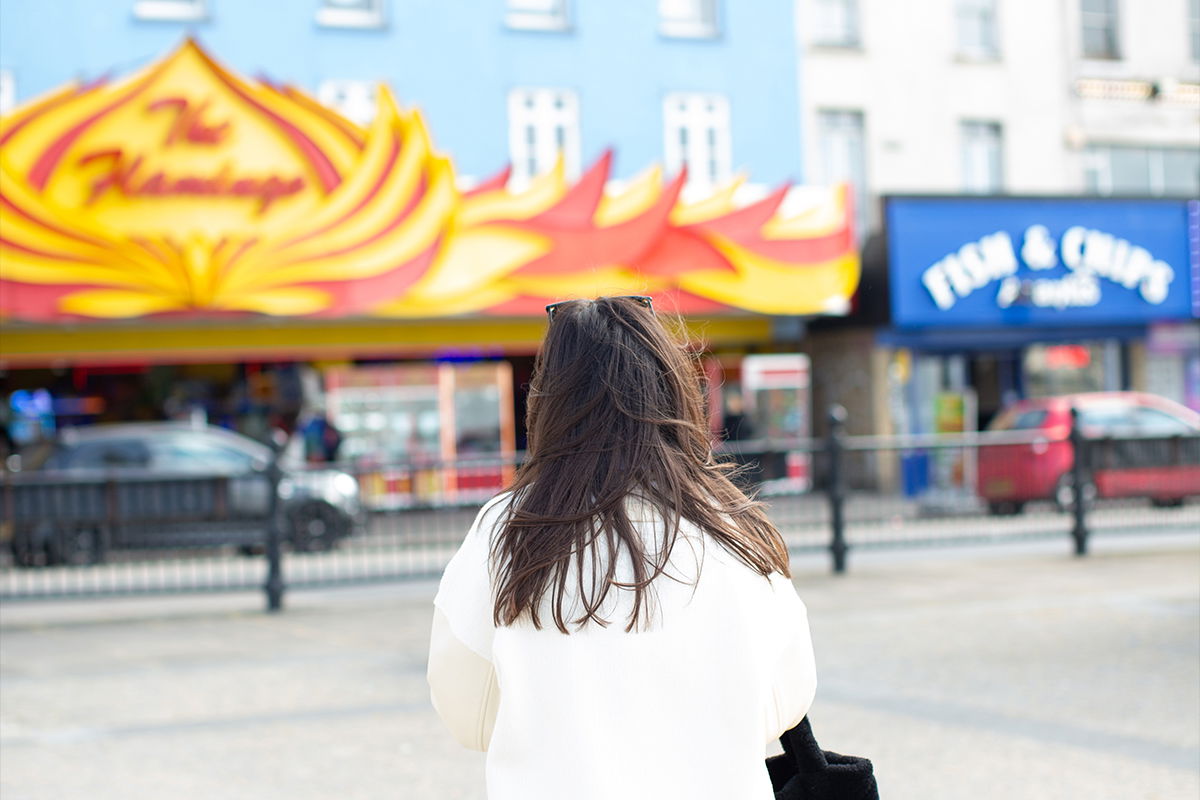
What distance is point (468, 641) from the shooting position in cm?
218

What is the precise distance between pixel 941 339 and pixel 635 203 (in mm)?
5991

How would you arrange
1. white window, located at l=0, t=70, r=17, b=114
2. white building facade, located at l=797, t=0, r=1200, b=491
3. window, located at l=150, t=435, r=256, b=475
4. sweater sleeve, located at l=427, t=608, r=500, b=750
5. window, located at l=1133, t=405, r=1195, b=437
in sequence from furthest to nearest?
white building facade, located at l=797, t=0, r=1200, b=491 < white window, located at l=0, t=70, r=17, b=114 < window, located at l=1133, t=405, r=1195, b=437 < window, located at l=150, t=435, r=256, b=475 < sweater sleeve, located at l=427, t=608, r=500, b=750

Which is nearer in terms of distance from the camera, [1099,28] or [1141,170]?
[1099,28]

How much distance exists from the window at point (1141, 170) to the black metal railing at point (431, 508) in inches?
563

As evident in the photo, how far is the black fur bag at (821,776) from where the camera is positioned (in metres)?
2.21

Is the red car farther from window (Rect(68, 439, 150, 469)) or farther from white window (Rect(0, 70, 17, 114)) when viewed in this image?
white window (Rect(0, 70, 17, 114))

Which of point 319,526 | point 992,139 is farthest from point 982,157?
point 319,526

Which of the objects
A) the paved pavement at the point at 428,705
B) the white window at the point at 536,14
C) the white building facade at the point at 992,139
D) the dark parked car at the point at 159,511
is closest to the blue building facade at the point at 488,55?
the white window at the point at 536,14

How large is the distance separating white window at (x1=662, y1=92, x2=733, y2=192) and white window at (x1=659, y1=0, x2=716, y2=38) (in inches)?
43.0

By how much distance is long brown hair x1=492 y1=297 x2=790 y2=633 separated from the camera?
2.12 meters

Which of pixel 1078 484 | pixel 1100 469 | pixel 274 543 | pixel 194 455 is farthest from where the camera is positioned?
pixel 194 455

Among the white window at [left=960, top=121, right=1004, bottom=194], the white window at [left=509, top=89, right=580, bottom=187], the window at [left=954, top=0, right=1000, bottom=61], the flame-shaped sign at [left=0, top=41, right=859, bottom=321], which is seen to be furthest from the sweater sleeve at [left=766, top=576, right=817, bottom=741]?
the window at [left=954, top=0, right=1000, bottom=61]

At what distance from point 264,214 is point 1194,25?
18.1 m

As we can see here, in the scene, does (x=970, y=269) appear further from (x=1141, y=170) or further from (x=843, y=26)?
(x=1141, y=170)
